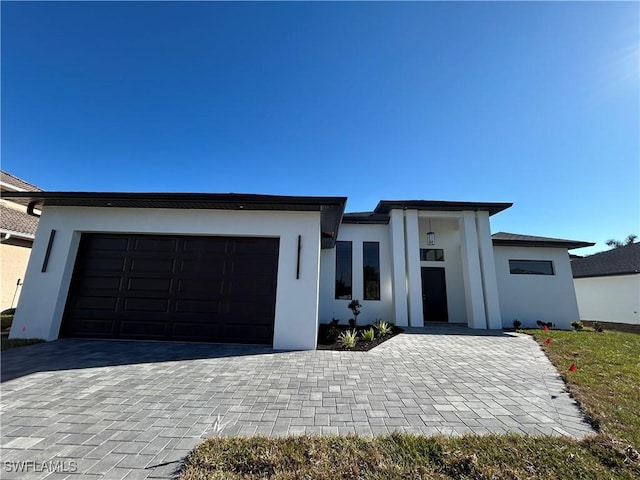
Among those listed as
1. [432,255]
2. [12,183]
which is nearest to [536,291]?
[432,255]

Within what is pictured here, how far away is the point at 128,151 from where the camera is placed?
8.08 m

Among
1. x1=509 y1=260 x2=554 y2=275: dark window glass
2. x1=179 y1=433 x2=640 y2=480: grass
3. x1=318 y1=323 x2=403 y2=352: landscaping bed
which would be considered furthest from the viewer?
x1=509 y1=260 x2=554 y2=275: dark window glass

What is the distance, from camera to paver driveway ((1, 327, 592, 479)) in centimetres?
219

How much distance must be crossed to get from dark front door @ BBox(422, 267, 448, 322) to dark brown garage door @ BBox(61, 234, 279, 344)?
7694 mm

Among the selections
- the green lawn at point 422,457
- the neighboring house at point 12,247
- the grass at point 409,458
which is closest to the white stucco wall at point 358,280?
the green lawn at point 422,457

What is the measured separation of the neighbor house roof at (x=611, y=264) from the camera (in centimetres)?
1277

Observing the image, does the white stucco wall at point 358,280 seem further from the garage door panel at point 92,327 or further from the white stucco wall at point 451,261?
the garage door panel at point 92,327

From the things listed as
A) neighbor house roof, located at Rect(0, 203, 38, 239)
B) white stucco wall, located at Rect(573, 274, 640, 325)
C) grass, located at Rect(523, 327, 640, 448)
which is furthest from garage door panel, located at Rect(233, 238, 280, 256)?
white stucco wall, located at Rect(573, 274, 640, 325)

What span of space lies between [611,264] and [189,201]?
21693mm

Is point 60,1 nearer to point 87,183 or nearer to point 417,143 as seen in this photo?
point 87,183

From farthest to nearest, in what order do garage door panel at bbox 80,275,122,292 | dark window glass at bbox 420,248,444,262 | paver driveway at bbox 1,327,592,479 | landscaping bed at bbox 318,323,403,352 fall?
dark window glass at bbox 420,248,444,262 → garage door panel at bbox 80,275,122,292 → landscaping bed at bbox 318,323,403,352 → paver driveway at bbox 1,327,592,479

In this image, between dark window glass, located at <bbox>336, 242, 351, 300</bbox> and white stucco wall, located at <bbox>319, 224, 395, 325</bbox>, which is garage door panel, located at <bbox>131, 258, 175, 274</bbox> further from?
dark window glass, located at <bbox>336, 242, 351, 300</bbox>

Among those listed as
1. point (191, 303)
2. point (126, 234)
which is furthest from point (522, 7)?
point (126, 234)

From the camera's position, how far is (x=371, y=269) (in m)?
9.98
